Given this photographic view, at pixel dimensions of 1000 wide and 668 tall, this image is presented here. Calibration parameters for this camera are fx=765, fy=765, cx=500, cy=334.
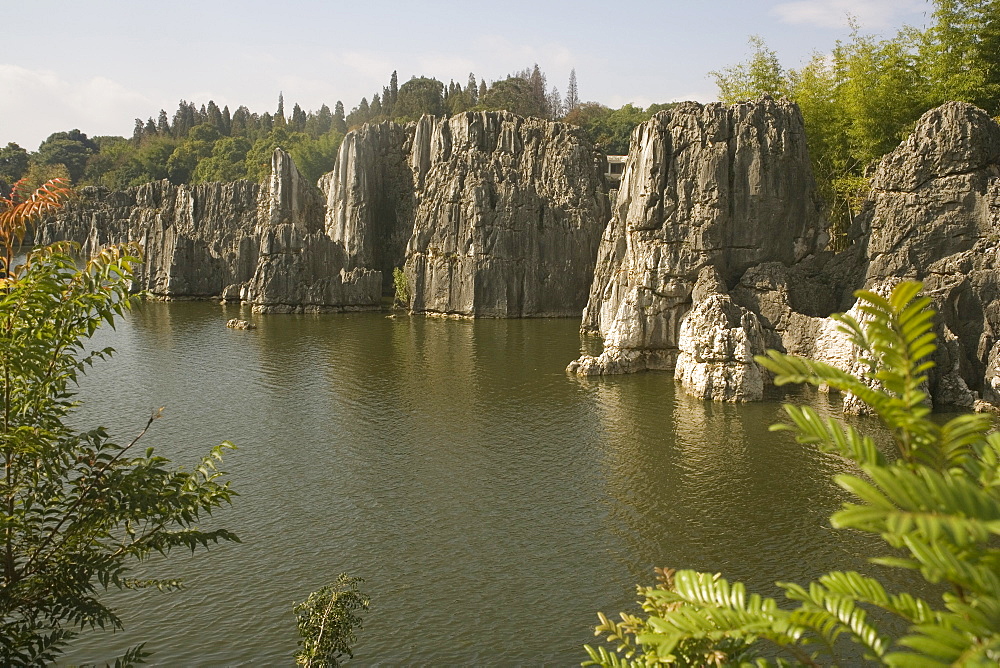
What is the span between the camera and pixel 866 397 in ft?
14.4

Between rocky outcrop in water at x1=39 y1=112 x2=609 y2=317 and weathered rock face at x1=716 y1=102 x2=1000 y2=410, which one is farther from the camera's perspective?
rocky outcrop in water at x1=39 y1=112 x2=609 y2=317

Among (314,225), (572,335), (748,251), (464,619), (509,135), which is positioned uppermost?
(509,135)

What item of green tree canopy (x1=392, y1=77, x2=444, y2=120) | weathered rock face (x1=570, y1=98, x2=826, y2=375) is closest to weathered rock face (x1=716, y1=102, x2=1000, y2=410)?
weathered rock face (x1=570, y1=98, x2=826, y2=375)

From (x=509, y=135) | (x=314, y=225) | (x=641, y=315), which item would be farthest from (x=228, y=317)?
(x=641, y=315)

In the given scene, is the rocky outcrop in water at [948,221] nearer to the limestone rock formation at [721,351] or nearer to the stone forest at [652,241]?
the stone forest at [652,241]

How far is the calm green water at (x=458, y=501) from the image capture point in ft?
48.2

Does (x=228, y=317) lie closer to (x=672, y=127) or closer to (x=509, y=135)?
(x=509, y=135)

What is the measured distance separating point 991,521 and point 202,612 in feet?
49.2

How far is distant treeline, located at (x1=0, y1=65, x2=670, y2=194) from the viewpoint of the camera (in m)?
101

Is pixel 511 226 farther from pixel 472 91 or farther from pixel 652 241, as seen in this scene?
pixel 472 91

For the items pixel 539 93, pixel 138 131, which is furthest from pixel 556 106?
pixel 138 131

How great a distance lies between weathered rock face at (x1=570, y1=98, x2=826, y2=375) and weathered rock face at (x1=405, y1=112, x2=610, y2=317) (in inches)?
649

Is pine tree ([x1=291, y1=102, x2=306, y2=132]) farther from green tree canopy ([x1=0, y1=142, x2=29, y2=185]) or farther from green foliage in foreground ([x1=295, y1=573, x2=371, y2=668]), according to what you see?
green foliage in foreground ([x1=295, y1=573, x2=371, y2=668])

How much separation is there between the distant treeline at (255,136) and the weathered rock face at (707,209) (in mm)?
51175
